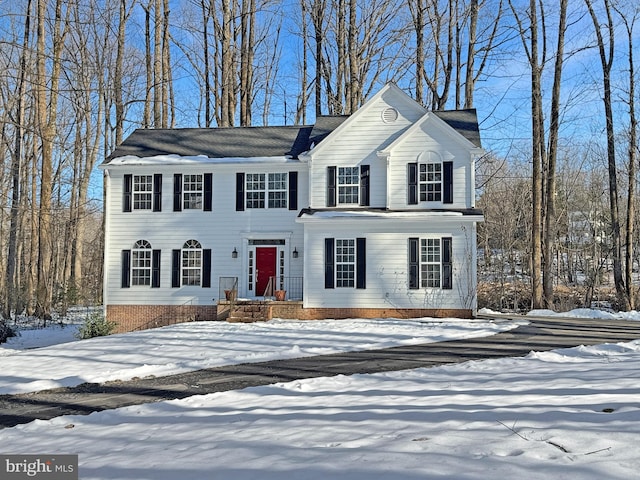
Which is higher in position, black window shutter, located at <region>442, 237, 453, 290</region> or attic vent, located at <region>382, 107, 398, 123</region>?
attic vent, located at <region>382, 107, 398, 123</region>

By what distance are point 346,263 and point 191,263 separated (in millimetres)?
5612

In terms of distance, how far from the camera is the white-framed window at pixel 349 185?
58.2ft

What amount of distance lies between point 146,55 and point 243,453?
29689 mm

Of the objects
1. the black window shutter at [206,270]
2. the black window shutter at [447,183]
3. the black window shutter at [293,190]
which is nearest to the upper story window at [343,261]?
the black window shutter at [293,190]

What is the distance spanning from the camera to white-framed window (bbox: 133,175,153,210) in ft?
61.6

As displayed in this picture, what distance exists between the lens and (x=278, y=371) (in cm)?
897

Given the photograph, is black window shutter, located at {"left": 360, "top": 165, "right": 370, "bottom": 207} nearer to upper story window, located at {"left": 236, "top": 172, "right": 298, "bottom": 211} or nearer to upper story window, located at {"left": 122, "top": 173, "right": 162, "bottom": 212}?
upper story window, located at {"left": 236, "top": 172, "right": 298, "bottom": 211}

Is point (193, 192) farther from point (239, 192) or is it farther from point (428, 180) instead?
point (428, 180)

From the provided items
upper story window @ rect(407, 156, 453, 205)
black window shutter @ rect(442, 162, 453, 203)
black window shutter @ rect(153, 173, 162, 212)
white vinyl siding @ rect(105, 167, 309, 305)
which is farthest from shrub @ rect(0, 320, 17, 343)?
black window shutter @ rect(442, 162, 453, 203)

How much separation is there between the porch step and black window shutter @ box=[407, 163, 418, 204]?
5.98m

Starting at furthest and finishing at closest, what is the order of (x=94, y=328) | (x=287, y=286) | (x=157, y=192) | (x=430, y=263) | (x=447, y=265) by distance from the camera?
(x=157, y=192) < (x=287, y=286) < (x=430, y=263) < (x=447, y=265) < (x=94, y=328)

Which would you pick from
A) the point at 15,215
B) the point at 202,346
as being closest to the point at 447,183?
the point at 202,346

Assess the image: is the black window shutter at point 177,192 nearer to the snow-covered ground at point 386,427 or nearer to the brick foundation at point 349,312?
the brick foundation at point 349,312

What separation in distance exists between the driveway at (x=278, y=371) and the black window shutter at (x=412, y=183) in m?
5.91
